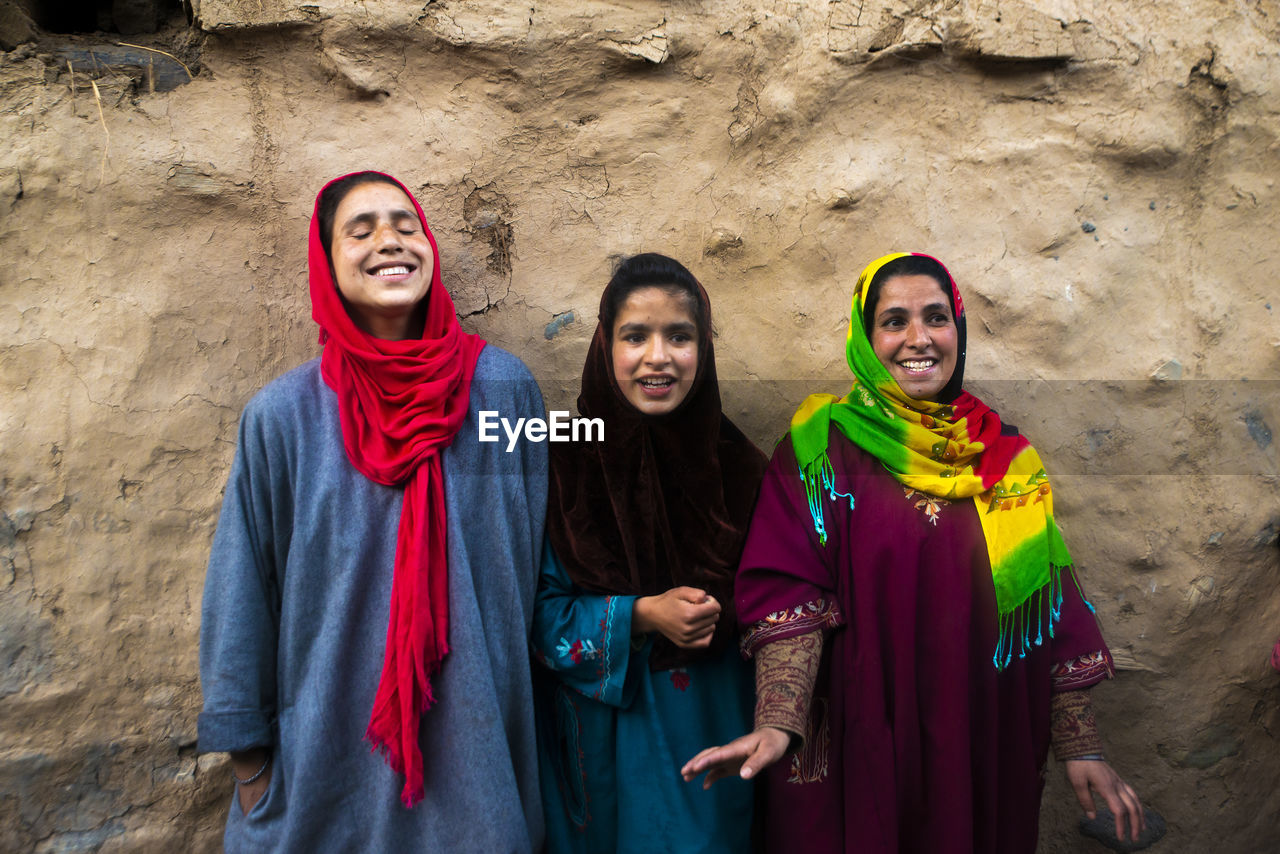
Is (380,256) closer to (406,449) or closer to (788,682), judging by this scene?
(406,449)

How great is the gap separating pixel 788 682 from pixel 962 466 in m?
0.66

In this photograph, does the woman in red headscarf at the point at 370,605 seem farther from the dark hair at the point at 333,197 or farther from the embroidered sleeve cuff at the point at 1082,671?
the embroidered sleeve cuff at the point at 1082,671

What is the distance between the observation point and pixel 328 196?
2.14 metres

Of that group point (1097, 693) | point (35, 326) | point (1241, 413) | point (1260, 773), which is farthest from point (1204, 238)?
point (35, 326)

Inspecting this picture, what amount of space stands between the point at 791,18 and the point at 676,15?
33cm

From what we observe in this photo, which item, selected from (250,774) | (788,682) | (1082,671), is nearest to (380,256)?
(250,774)

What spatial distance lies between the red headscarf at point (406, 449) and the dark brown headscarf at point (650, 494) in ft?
1.01

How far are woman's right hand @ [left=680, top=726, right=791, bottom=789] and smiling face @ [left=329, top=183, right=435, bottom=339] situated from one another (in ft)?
3.85

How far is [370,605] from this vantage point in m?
1.95

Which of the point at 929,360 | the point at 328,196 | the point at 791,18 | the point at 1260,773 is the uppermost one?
the point at 791,18

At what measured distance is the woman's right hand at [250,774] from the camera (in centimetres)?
192

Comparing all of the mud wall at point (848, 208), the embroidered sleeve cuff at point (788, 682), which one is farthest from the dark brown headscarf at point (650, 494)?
the mud wall at point (848, 208)

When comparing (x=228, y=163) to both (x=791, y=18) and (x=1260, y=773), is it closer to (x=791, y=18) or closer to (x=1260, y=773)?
(x=791, y=18)

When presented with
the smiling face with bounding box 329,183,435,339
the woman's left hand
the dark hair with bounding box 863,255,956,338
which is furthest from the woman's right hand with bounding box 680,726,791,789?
the smiling face with bounding box 329,183,435,339
